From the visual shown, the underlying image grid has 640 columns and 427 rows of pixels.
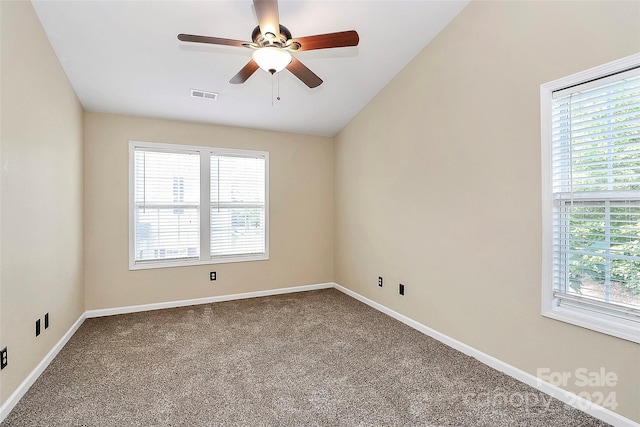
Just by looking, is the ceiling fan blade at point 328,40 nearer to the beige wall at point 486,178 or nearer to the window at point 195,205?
the beige wall at point 486,178

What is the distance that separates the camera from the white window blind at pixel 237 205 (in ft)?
14.5

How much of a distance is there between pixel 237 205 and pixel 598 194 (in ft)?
12.7

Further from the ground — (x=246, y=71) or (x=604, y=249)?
(x=246, y=71)

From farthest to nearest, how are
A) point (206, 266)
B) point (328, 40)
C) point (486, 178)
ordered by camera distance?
1. point (206, 266)
2. point (486, 178)
3. point (328, 40)

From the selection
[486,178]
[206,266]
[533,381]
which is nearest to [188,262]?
[206,266]

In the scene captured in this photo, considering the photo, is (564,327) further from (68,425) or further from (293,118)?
(293,118)

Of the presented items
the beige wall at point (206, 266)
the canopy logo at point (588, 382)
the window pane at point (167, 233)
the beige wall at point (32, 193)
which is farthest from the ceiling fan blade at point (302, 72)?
the canopy logo at point (588, 382)

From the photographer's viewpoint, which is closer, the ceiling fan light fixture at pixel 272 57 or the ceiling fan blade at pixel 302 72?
the ceiling fan light fixture at pixel 272 57

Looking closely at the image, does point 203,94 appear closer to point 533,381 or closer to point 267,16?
point 267,16

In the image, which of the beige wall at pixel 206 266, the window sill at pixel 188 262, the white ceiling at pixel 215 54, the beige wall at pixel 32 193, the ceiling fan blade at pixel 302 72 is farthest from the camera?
the window sill at pixel 188 262

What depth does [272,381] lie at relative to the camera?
93.9 inches

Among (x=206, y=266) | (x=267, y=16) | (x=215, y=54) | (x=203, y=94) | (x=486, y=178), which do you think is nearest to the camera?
(x=267, y=16)

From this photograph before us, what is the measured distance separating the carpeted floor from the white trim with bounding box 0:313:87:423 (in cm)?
5

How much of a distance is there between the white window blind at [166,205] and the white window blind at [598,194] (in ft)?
12.8
